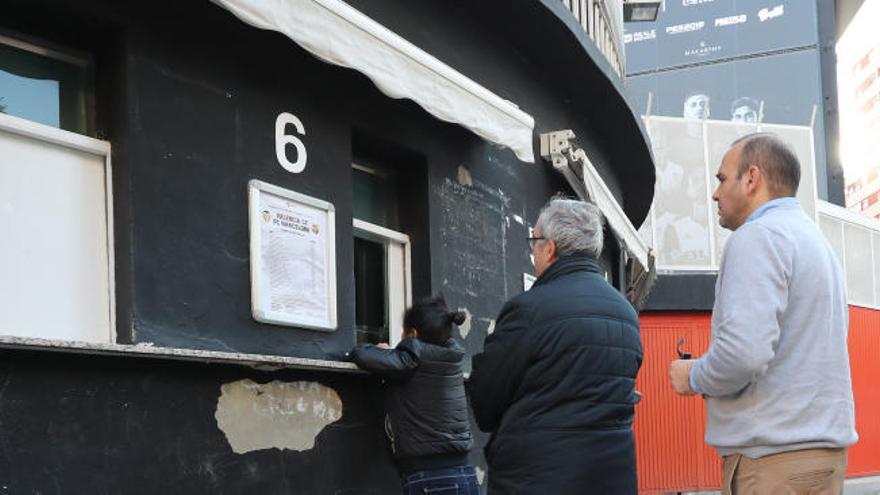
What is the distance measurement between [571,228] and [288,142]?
6.55 ft

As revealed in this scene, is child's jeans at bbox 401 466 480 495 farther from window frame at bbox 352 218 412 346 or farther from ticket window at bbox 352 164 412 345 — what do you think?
window frame at bbox 352 218 412 346

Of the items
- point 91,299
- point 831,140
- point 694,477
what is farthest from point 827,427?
point 831,140

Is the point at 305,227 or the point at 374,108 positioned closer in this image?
the point at 305,227

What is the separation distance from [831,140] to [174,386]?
25.0 metres

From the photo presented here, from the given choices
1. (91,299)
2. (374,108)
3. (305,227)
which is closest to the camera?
(91,299)

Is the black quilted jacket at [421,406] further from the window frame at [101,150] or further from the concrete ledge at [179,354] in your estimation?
the window frame at [101,150]

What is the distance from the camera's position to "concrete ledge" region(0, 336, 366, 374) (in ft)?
11.5

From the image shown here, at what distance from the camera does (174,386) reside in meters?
4.22

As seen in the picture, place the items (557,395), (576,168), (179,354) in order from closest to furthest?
(557,395) < (179,354) < (576,168)

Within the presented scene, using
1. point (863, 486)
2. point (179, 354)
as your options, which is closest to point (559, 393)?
point (179, 354)

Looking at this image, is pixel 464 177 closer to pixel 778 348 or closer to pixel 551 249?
pixel 551 249

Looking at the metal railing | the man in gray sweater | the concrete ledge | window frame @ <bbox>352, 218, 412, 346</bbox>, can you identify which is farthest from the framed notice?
the metal railing

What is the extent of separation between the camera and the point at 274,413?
480 cm

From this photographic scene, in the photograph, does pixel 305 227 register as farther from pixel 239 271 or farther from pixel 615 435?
pixel 615 435
